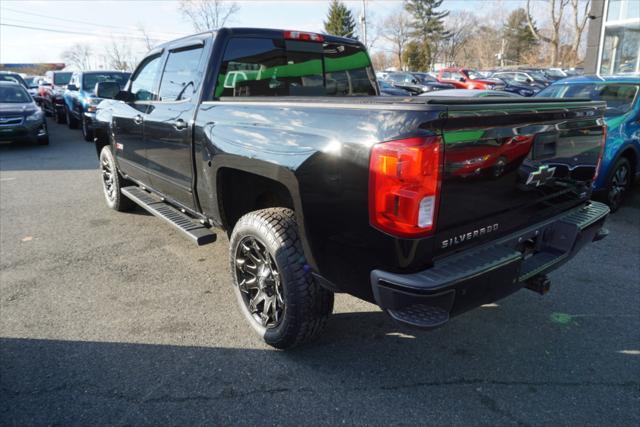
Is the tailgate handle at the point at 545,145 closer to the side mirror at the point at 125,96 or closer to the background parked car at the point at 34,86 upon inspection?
the side mirror at the point at 125,96

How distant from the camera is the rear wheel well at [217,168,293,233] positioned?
10.4ft

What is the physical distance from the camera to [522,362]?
286cm

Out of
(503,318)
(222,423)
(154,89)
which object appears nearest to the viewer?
(222,423)

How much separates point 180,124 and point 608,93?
19.6ft

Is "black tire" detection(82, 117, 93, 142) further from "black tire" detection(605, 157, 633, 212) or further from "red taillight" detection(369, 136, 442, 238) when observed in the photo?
"red taillight" detection(369, 136, 442, 238)

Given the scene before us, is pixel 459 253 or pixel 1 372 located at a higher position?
pixel 459 253

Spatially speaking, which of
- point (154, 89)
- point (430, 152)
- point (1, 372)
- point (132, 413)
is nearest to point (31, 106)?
point (154, 89)

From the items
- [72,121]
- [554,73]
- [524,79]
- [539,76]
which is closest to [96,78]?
[72,121]

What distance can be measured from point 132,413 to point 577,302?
10.7ft

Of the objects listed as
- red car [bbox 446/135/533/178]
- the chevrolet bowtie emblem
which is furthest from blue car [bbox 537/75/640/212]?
red car [bbox 446/135/533/178]

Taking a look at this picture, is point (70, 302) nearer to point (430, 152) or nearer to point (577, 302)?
point (430, 152)

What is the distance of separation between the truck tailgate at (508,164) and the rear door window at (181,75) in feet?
7.46

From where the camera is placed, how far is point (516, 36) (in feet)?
233

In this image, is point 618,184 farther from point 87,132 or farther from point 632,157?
point 87,132
